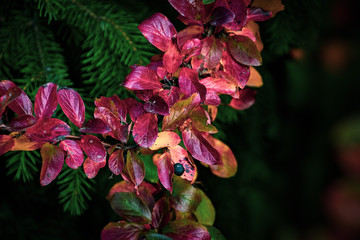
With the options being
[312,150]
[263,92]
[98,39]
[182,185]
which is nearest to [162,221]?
[182,185]

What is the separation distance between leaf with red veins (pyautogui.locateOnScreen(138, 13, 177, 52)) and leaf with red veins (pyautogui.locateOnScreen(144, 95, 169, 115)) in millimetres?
58

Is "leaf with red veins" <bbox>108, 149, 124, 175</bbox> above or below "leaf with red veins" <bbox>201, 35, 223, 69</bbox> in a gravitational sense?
below

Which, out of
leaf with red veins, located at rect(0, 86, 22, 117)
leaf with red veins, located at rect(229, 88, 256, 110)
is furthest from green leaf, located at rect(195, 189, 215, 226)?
leaf with red veins, located at rect(0, 86, 22, 117)

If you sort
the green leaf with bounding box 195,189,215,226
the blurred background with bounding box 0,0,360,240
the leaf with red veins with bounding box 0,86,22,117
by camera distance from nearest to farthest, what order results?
the leaf with red veins with bounding box 0,86,22,117 < the green leaf with bounding box 195,189,215,226 < the blurred background with bounding box 0,0,360,240

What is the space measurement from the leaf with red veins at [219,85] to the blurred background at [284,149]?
0.10 metres

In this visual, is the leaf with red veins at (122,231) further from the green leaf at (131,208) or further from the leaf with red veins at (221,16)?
the leaf with red veins at (221,16)

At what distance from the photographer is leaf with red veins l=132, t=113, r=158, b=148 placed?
10.6 inches

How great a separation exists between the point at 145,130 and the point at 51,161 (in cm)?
9

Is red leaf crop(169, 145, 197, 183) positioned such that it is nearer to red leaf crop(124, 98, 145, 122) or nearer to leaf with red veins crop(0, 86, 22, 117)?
red leaf crop(124, 98, 145, 122)

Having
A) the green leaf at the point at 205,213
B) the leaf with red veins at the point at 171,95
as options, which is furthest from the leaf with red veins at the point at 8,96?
the green leaf at the point at 205,213

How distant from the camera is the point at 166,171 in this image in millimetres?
300

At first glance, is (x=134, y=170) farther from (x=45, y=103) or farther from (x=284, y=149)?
(x=284, y=149)

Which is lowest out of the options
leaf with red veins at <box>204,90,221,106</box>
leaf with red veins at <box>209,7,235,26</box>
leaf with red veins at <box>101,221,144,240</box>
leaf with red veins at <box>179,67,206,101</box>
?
leaf with red veins at <box>101,221,144,240</box>

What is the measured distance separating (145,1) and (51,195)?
0.44 metres
